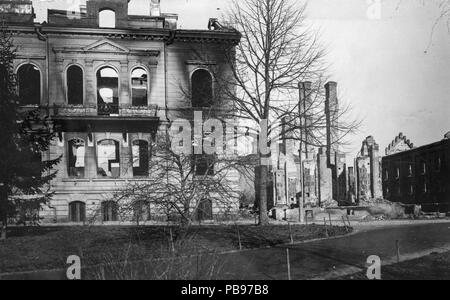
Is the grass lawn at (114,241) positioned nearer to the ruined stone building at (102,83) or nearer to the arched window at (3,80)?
the ruined stone building at (102,83)

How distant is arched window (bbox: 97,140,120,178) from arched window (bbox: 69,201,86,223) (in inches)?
72.4

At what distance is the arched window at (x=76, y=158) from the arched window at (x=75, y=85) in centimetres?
206

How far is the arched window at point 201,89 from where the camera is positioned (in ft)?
70.2

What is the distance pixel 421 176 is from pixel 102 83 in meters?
32.1

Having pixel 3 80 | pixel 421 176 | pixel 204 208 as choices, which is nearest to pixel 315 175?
pixel 421 176

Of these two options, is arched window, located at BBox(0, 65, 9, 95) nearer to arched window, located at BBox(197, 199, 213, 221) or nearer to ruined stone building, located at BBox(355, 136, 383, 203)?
arched window, located at BBox(197, 199, 213, 221)

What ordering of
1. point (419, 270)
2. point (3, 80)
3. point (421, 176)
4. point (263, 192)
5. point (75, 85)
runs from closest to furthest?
point (419, 270), point (3, 80), point (263, 192), point (75, 85), point (421, 176)

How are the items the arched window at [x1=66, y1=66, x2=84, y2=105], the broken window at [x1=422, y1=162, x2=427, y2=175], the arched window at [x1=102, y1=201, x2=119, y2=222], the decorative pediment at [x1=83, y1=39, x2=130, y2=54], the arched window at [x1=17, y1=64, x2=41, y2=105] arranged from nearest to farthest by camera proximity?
the arched window at [x1=17, y1=64, x2=41, y2=105] < the arched window at [x1=102, y1=201, x2=119, y2=222] < the arched window at [x1=66, y1=66, x2=84, y2=105] < the decorative pediment at [x1=83, y1=39, x2=130, y2=54] < the broken window at [x1=422, y1=162, x2=427, y2=175]

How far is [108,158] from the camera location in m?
22.0

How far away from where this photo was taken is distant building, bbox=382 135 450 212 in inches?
1464

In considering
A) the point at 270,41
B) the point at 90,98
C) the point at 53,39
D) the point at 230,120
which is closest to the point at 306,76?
the point at 270,41

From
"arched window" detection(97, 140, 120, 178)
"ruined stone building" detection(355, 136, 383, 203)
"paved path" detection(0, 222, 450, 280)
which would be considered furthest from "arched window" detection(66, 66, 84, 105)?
"ruined stone building" detection(355, 136, 383, 203)

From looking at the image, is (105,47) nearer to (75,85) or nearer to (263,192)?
(75,85)

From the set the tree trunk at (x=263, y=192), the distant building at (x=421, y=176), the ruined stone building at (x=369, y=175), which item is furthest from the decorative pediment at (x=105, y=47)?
the ruined stone building at (x=369, y=175)
